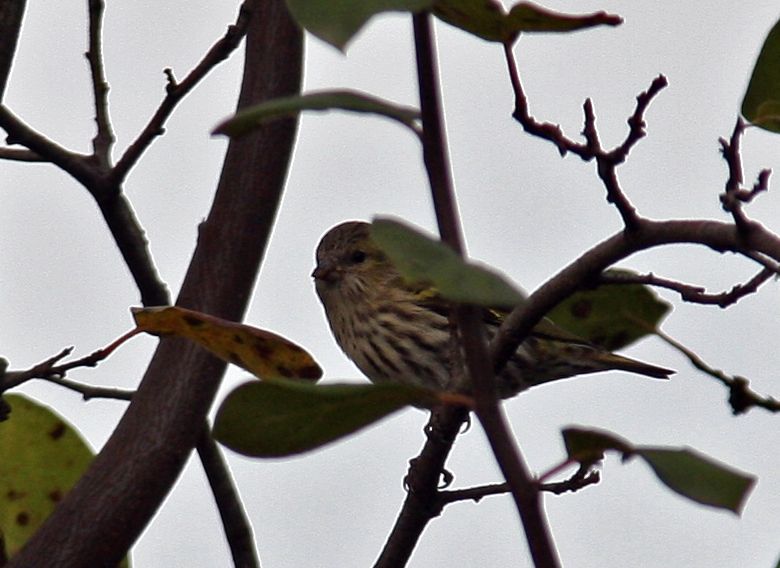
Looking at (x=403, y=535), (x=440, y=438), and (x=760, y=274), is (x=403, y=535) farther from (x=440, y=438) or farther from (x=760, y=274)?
(x=760, y=274)

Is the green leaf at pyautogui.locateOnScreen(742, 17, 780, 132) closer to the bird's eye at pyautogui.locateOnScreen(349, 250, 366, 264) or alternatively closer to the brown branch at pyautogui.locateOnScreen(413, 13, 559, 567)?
the brown branch at pyautogui.locateOnScreen(413, 13, 559, 567)

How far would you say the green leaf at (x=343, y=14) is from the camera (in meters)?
1.20

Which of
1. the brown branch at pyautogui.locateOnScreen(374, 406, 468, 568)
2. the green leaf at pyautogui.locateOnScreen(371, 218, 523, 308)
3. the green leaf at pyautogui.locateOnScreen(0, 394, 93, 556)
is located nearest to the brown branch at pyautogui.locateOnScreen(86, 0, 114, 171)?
the green leaf at pyautogui.locateOnScreen(0, 394, 93, 556)

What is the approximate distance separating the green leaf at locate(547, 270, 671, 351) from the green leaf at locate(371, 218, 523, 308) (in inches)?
43.1

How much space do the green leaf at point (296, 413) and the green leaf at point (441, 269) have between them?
0.65 feet

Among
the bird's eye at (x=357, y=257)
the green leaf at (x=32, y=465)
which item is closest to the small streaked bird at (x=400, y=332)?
the bird's eye at (x=357, y=257)

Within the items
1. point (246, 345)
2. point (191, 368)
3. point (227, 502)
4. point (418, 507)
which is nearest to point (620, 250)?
point (246, 345)

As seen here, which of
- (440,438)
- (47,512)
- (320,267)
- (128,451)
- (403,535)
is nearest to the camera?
(440,438)

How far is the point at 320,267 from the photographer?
590 cm

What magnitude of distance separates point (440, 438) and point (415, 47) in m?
1.41

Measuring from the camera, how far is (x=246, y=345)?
206 centimetres

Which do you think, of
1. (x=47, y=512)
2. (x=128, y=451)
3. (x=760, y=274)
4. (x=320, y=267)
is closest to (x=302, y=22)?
(x=760, y=274)

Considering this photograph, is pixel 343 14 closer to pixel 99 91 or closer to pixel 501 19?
pixel 501 19

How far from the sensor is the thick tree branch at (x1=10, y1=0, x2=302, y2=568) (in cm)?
295
